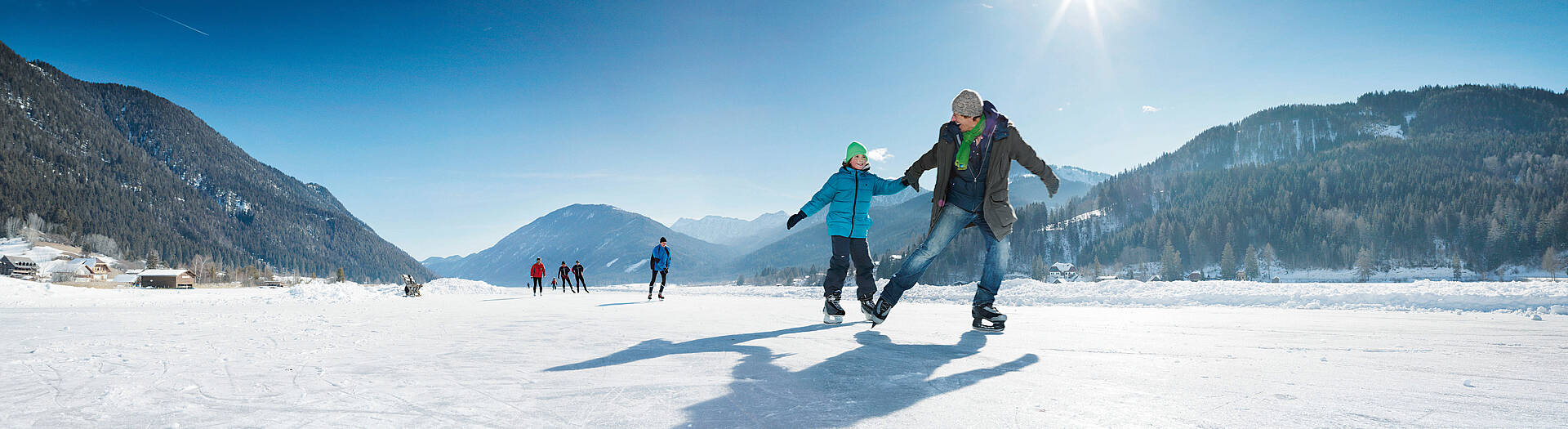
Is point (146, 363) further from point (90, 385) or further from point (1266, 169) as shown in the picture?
point (1266, 169)

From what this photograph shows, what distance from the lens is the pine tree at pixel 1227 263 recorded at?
125 metres

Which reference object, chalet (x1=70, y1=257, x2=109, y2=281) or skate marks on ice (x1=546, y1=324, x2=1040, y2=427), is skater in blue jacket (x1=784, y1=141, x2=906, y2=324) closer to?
skate marks on ice (x1=546, y1=324, x2=1040, y2=427)

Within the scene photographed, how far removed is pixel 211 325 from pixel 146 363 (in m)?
3.52

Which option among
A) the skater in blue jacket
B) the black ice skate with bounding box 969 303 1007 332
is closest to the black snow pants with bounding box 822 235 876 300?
the skater in blue jacket

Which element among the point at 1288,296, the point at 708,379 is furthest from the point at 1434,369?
the point at 1288,296

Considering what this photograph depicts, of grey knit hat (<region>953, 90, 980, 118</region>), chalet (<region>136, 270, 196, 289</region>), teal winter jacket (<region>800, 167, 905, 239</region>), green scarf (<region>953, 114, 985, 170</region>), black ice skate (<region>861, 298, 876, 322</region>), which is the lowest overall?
chalet (<region>136, 270, 196, 289</region>)

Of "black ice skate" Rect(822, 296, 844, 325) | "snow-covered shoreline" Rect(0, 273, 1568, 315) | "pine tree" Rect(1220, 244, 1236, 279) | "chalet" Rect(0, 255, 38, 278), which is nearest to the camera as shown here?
"black ice skate" Rect(822, 296, 844, 325)

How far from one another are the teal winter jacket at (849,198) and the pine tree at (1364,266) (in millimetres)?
151023

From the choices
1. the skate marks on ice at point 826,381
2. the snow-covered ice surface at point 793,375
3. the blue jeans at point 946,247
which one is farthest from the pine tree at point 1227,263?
the skate marks on ice at point 826,381

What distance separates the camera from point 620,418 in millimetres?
2299

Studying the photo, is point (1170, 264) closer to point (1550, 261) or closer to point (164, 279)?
point (1550, 261)

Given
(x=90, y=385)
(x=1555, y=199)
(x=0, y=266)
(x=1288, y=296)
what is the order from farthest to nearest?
(x=1555, y=199) < (x=0, y=266) < (x=1288, y=296) < (x=90, y=385)

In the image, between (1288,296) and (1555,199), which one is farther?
(1555,199)

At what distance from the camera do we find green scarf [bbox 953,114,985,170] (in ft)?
18.1
